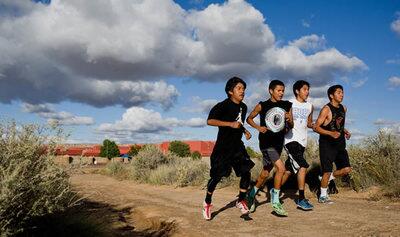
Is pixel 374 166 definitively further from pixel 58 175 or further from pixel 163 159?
pixel 163 159

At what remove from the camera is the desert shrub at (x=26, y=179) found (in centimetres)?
488

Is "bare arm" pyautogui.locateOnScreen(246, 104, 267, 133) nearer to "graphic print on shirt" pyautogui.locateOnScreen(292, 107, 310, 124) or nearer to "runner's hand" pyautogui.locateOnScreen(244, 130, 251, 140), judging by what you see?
"runner's hand" pyautogui.locateOnScreen(244, 130, 251, 140)

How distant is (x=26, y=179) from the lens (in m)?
5.34

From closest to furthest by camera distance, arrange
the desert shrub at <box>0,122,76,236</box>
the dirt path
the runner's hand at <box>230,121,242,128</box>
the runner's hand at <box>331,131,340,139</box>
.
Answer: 1. the desert shrub at <box>0,122,76,236</box>
2. the dirt path
3. the runner's hand at <box>230,121,242,128</box>
4. the runner's hand at <box>331,131,340,139</box>

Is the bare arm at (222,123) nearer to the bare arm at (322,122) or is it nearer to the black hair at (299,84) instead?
the black hair at (299,84)

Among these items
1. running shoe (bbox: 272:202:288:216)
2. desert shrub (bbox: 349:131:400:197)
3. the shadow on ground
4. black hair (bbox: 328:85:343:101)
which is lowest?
the shadow on ground

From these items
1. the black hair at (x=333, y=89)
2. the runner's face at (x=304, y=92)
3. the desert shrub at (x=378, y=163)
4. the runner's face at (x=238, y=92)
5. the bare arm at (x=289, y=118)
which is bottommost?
the desert shrub at (x=378, y=163)

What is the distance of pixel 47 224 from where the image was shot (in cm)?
618

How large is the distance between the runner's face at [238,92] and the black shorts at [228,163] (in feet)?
2.56


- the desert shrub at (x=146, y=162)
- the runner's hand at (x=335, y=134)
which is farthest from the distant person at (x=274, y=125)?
the desert shrub at (x=146, y=162)

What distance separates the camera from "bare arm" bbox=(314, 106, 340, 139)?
26.1ft

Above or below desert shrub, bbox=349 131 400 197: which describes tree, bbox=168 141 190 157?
above

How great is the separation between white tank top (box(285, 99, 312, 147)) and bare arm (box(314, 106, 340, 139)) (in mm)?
326

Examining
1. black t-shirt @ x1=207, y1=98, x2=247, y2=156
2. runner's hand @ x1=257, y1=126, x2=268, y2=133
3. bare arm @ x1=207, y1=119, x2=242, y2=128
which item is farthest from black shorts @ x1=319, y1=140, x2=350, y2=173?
bare arm @ x1=207, y1=119, x2=242, y2=128
